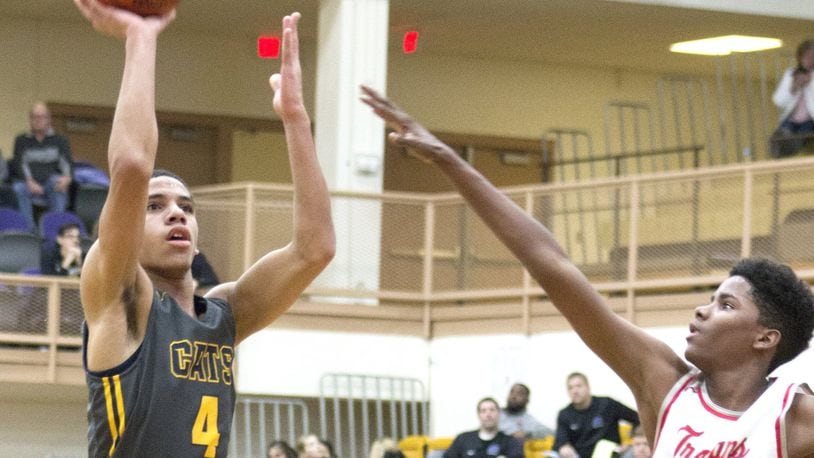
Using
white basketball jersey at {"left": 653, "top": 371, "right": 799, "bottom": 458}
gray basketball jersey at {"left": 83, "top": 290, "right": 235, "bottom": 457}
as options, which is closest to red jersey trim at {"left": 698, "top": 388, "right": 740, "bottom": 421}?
white basketball jersey at {"left": 653, "top": 371, "right": 799, "bottom": 458}

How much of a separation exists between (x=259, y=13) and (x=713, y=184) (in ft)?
18.9

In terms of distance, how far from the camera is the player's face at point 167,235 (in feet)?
13.1

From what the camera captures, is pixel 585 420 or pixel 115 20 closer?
pixel 115 20

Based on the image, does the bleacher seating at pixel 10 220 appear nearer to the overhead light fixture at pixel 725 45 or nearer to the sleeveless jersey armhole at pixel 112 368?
the overhead light fixture at pixel 725 45

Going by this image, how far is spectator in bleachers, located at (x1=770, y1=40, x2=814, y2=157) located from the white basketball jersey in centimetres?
1038

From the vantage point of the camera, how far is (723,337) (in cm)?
396

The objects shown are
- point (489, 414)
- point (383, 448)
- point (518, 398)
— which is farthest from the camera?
point (383, 448)

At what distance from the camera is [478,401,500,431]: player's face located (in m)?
12.2

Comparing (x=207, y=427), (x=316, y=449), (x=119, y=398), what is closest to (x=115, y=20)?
(x=119, y=398)

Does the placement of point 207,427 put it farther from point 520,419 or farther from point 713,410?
point 520,419

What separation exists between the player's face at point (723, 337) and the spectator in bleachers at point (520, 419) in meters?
8.79

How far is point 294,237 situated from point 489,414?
8185 millimetres

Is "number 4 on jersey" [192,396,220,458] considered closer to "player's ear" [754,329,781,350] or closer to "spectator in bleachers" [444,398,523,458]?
"player's ear" [754,329,781,350]

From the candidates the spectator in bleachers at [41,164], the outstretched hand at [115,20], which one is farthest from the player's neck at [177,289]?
the spectator in bleachers at [41,164]
